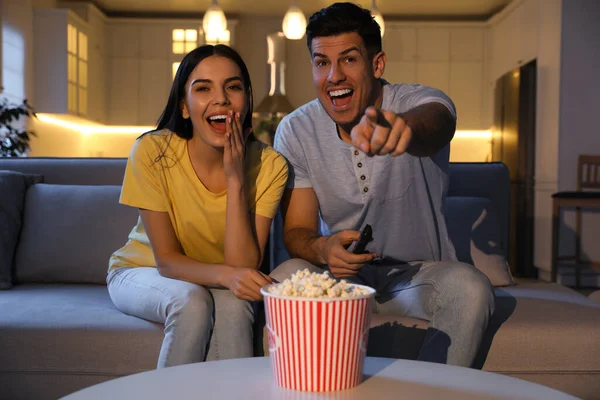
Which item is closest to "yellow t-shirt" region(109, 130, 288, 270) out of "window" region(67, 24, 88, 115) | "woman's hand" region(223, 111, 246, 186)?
"woman's hand" region(223, 111, 246, 186)

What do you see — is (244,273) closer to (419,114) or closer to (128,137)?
(419,114)

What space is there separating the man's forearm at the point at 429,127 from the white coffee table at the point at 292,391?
44cm

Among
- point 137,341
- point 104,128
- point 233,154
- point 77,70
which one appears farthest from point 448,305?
point 104,128

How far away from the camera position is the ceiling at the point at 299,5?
7523 millimetres

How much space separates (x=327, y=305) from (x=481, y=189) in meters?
1.63

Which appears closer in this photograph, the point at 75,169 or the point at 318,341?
the point at 318,341

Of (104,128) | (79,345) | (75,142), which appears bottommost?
(79,345)

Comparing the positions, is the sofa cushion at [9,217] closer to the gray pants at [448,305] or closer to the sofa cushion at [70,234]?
the sofa cushion at [70,234]

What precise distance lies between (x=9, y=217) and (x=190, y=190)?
0.77 m

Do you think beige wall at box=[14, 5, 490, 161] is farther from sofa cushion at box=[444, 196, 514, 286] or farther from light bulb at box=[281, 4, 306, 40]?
sofa cushion at box=[444, 196, 514, 286]

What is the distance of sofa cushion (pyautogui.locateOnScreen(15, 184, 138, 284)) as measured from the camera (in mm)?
2301

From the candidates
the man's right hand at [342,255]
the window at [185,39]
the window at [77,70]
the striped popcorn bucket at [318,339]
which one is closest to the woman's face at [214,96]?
the man's right hand at [342,255]

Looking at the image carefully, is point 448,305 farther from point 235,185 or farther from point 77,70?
point 77,70

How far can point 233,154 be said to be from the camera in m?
1.79
